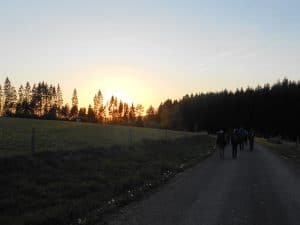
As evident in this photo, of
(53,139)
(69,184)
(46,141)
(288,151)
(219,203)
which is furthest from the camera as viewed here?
(288,151)

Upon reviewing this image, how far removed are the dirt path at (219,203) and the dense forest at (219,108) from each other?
371 ft

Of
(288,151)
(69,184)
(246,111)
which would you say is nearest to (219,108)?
(246,111)

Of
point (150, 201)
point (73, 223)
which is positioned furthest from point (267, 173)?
point (73, 223)

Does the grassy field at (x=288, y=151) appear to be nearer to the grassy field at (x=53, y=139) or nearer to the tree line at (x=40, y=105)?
the grassy field at (x=53, y=139)

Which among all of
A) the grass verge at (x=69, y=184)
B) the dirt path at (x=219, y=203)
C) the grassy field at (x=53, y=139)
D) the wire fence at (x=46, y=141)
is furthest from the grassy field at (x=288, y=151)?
the grass verge at (x=69, y=184)

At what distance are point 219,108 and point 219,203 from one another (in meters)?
144

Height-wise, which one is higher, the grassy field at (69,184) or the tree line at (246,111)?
the tree line at (246,111)

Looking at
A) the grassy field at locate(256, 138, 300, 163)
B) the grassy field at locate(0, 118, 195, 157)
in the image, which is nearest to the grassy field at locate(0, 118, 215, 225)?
the grassy field at locate(0, 118, 195, 157)

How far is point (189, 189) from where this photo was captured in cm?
1477

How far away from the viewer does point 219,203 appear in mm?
12000

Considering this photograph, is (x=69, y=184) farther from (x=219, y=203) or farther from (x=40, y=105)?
(x=40, y=105)

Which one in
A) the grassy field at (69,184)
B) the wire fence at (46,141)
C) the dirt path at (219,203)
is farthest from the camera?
the wire fence at (46,141)

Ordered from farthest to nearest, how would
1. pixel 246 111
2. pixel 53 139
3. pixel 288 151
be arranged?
pixel 246 111 < pixel 288 151 < pixel 53 139

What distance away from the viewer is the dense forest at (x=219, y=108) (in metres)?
135
